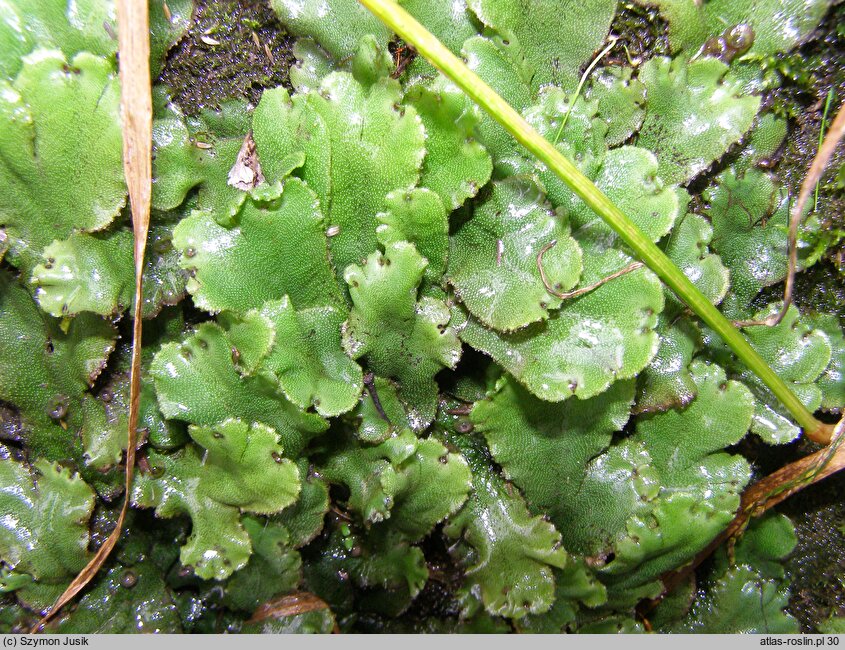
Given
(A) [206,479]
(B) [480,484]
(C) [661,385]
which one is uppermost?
(C) [661,385]

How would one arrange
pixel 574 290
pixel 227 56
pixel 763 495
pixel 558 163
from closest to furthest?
pixel 558 163 → pixel 574 290 → pixel 227 56 → pixel 763 495

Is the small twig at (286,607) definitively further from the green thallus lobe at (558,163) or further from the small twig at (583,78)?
→ the small twig at (583,78)

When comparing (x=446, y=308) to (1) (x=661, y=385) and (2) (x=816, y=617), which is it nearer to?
(1) (x=661, y=385)

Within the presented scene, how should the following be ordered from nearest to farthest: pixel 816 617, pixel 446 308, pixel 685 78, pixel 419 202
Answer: pixel 419 202, pixel 446 308, pixel 685 78, pixel 816 617

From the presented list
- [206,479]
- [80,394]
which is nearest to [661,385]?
[206,479]

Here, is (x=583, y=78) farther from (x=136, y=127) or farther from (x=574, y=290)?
(x=136, y=127)

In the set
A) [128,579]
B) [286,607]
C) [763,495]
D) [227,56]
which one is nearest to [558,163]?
[227,56]

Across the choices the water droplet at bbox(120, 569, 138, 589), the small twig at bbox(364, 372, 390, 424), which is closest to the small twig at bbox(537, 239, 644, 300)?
the small twig at bbox(364, 372, 390, 424)
